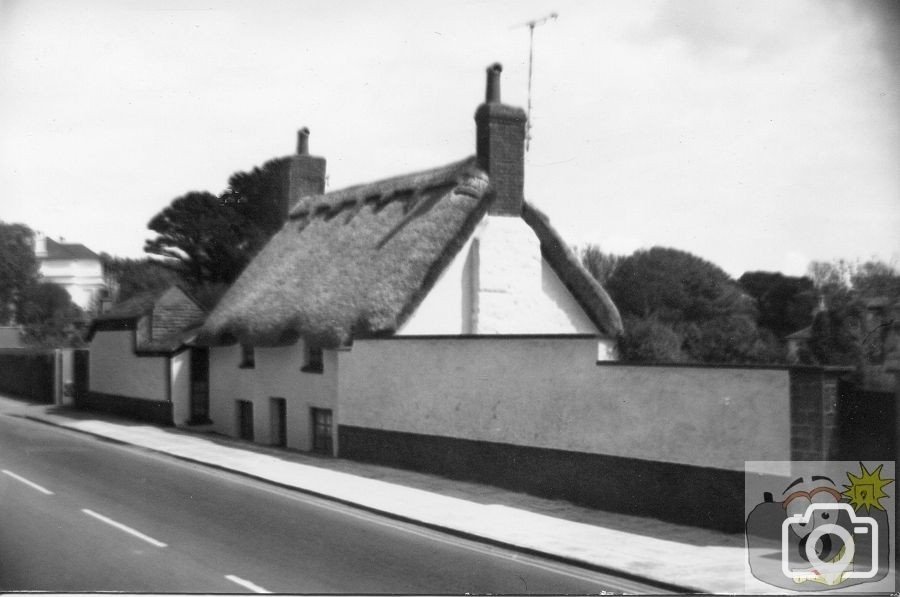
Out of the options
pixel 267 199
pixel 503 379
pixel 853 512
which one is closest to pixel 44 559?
pixel 503 379

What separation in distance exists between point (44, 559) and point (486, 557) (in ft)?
16.6

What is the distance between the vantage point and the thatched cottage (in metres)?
19.2

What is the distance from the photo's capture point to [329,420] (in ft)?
68.8

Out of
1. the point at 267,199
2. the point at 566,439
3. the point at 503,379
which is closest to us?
the point at 566,439

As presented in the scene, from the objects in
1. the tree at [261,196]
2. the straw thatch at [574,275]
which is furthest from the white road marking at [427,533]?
the tree at [261,196]

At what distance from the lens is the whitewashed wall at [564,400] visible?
11203mm

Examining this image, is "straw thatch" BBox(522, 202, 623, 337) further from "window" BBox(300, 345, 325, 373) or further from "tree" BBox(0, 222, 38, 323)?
"tree" BBox(0, 222, 38, 323)

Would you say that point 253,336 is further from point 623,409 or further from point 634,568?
point 634,568

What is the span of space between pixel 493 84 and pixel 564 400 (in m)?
9.23

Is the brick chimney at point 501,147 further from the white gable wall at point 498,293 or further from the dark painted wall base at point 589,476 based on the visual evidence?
the dark painted wall base at point 589,476

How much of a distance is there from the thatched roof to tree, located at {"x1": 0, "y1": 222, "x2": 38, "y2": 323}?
14.1m

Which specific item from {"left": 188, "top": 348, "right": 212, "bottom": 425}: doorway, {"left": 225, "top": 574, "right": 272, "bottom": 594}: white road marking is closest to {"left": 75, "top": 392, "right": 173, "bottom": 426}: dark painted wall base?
{"left": 188, "top": 348, "right": 212, "bottom": 425}: doorway

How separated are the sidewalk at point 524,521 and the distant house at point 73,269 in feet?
91.8

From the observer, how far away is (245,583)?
906 centimetres
